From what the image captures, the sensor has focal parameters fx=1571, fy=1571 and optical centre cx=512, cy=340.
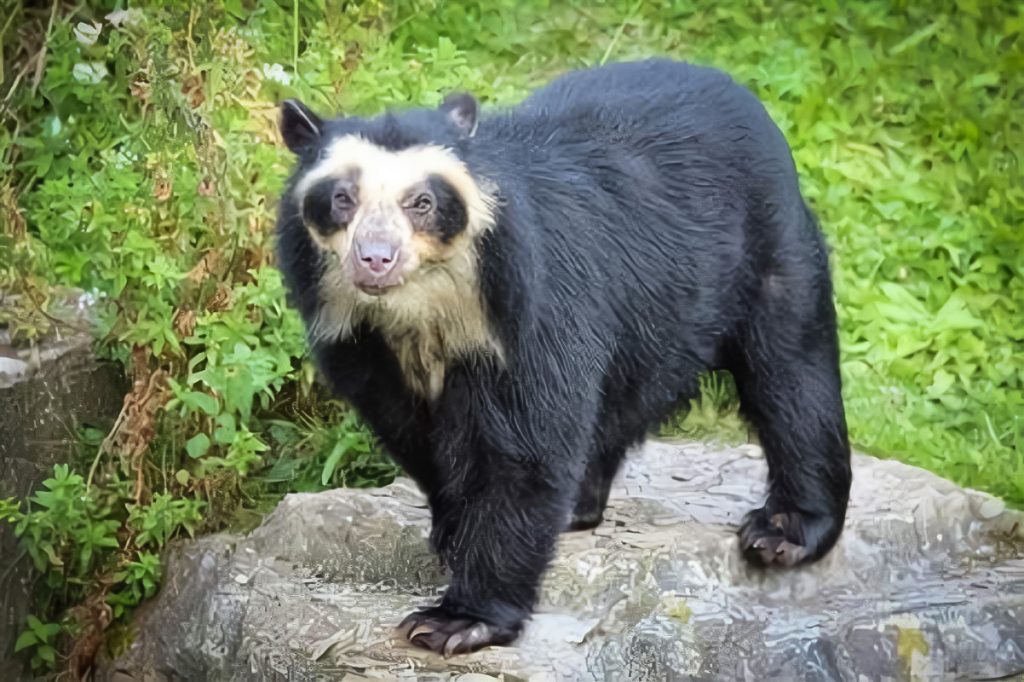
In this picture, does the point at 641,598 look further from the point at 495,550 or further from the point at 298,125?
the point at 298,125

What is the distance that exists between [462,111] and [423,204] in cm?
26

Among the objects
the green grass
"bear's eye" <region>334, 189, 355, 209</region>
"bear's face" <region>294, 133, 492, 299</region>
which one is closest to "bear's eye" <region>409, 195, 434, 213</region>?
"bear's face" <region>294, 133, 492, 299</region>

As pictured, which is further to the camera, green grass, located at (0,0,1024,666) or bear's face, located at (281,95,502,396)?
green grass, located at (0,0,1024,666)

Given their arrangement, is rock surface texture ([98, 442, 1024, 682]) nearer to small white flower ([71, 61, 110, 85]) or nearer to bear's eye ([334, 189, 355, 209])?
bear's eye ([334, 189, 355, 209])

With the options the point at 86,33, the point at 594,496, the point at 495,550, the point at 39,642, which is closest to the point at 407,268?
the point at 495,550

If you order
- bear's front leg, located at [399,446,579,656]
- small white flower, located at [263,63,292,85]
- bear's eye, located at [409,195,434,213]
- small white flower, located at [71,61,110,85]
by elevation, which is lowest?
bear's front leg, located at [399,446,579,656]

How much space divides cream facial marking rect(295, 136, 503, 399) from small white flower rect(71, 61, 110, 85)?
1.45m

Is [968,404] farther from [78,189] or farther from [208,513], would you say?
[78,189]

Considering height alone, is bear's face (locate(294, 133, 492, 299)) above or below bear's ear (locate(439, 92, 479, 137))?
below

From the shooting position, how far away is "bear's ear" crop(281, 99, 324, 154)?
292 centimetres

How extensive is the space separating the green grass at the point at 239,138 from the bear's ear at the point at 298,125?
43.3 inches

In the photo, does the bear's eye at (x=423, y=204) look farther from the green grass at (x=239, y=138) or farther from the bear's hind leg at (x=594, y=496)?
the green grass at (x=239, y=138)

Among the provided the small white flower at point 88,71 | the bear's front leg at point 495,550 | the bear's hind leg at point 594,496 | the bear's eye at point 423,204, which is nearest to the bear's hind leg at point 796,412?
the bear's hind leg at point 594,496

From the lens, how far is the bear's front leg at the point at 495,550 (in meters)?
3.10
